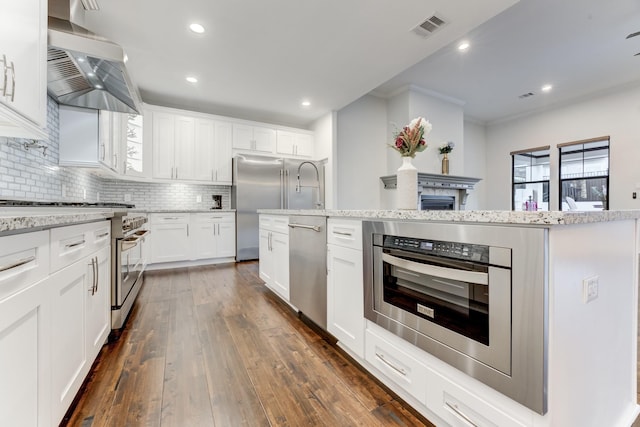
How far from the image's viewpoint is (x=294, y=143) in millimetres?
5387

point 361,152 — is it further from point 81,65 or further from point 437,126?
point 81,65

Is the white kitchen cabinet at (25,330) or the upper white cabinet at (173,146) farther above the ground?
the upper white cabinet at (173,146)

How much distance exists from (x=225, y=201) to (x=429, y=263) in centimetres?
459

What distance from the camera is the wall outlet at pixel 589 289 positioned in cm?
88

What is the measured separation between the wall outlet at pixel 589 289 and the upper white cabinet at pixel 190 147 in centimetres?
476

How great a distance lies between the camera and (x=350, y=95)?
14.4 feet

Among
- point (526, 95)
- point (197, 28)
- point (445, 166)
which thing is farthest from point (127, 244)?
point (526, 95)

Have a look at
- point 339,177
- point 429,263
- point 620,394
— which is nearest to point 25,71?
point 429,263

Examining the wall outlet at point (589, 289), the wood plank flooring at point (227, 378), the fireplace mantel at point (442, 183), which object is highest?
the fireplace mantel at point (442, 183)

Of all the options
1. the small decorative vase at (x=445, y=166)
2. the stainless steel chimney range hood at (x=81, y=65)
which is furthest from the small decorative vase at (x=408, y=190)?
the small decorative vase at (x=445, y=166)

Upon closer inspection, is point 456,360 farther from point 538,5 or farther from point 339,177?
point 339,177

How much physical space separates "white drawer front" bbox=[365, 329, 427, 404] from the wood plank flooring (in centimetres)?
13

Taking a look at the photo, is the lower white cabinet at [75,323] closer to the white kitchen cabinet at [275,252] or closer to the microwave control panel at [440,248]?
the white kitchen cabinet at [275,252]

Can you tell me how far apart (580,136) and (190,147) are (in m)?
7.59
